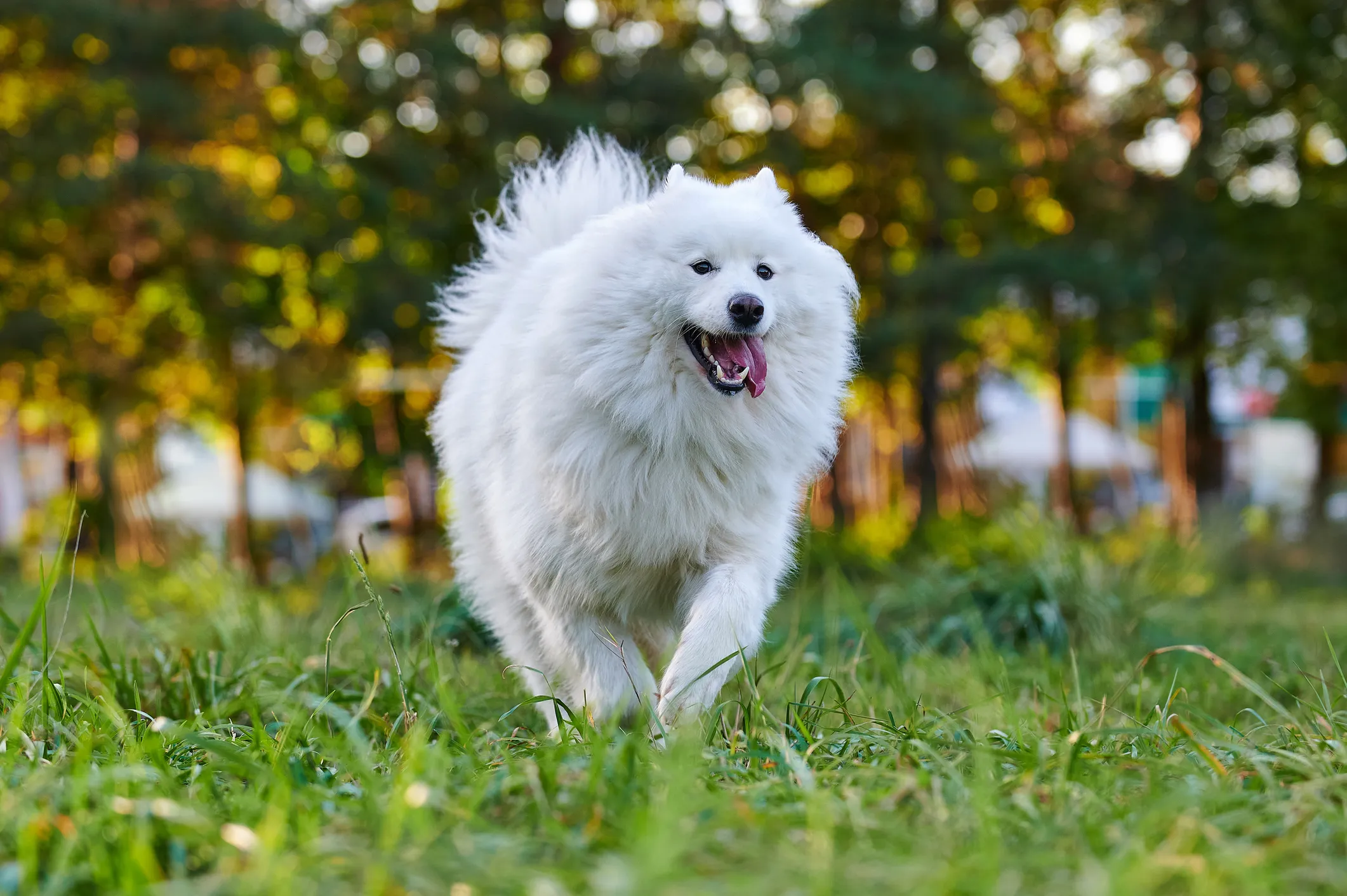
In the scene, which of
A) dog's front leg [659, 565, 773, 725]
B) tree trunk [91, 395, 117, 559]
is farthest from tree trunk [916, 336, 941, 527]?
dog's front leg [659, 565, 773, 725]

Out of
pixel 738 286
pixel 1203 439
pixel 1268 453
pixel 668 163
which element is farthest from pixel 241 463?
pixel 1268 453

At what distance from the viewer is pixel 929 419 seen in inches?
656

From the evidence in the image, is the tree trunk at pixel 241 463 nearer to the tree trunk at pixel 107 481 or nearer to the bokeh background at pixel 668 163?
the bokeh background at pixel 668 163

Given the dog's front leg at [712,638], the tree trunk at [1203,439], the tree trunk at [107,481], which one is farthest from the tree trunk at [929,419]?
the dog's front leg at [712,638]

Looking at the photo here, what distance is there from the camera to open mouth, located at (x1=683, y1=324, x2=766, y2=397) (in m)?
3.67

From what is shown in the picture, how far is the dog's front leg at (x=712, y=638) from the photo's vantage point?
3.25m

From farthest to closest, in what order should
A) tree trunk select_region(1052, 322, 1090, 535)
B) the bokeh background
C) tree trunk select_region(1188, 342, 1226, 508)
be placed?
tree trunk select_region(1052, 322, 1090, 535), tree trunk select_region(1188, 342, 1226, 508), the bokeh background

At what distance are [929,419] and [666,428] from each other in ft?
44.3

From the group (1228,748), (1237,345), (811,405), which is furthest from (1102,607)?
(1237,345)

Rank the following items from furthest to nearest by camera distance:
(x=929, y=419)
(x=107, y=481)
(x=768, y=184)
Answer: (x=929, y=419)
(x=107, y=481)
(x=768, y=184)

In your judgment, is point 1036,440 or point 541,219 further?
point 1036,440

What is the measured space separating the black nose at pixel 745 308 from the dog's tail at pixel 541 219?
1312mm

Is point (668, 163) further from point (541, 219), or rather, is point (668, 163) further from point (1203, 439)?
point (541, 219)

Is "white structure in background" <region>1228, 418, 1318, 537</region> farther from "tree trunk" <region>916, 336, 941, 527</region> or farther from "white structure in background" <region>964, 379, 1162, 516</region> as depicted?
"tree trunk" <region>916, 336, 941, 527</region>
